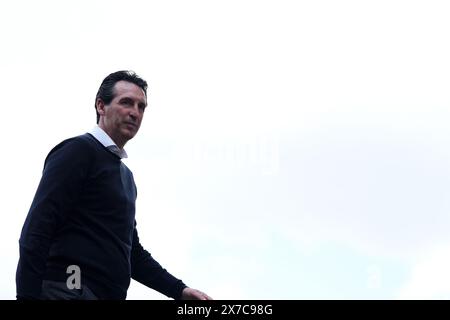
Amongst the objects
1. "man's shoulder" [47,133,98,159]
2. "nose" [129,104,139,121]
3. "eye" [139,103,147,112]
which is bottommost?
"man's shoulder" [47,133,98,159]

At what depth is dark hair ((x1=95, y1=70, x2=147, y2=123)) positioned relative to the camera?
511 centimetres

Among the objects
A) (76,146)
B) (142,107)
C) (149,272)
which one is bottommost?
(149,272)

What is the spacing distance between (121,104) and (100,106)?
21 centimetres

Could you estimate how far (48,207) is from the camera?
13.6ft

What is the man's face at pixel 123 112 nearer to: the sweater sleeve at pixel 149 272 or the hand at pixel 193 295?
the sweater sleeve at pixel 149 272

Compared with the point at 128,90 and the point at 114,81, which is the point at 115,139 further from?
the point at 114,81

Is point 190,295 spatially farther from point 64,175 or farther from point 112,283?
point 64,175

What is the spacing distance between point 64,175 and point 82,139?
34cm

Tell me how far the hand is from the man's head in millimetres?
1230

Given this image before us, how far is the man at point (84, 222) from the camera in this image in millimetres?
4062

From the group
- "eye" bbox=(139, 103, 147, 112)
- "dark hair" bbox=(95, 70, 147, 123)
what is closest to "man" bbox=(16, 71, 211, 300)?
"eye" bbox=(139, 103, 147, 112)

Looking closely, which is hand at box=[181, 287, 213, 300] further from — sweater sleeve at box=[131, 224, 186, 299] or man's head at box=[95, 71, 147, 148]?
man's head at box=[95, 71, 147, 148]
